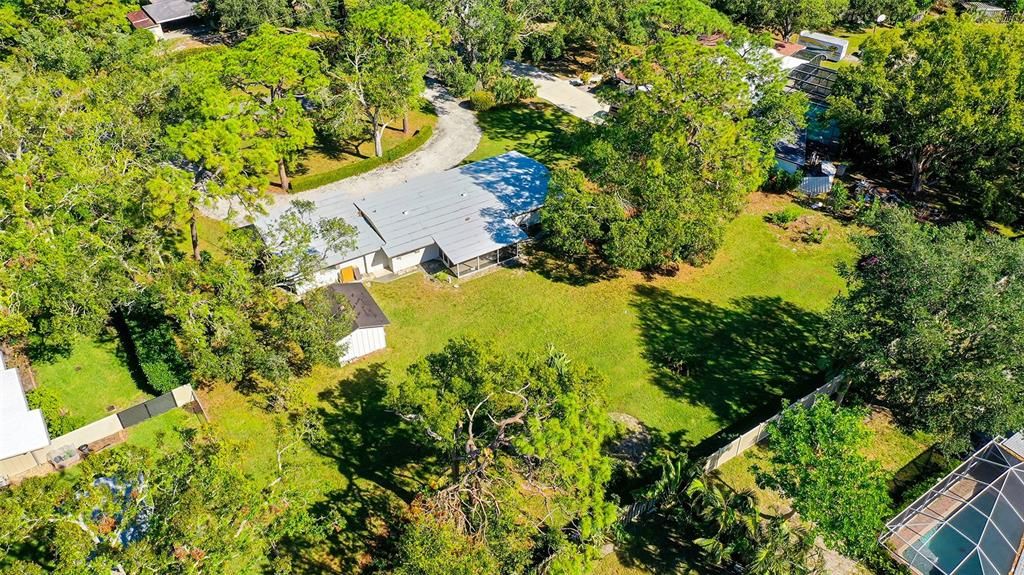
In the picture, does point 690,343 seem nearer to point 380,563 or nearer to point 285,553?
point 380,563

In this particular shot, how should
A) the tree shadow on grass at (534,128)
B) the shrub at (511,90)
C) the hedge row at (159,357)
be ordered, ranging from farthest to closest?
1. the shrub at (511,90)
2. the tree shadow on grass at (534,128)
3. the hedge row at (159,357)

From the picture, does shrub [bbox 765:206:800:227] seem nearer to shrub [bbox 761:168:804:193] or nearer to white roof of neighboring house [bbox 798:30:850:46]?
shrub [bbox 761:168:804:193]

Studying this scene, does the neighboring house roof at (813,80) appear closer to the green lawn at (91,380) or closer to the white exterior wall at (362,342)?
the white exterior wall at (362,342)

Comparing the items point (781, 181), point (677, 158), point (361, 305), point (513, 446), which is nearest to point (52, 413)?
point (361, 305)

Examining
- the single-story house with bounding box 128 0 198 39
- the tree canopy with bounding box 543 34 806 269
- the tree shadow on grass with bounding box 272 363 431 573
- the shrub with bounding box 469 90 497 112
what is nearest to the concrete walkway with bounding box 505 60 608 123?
the shrub with bounding box 469 90 497 112

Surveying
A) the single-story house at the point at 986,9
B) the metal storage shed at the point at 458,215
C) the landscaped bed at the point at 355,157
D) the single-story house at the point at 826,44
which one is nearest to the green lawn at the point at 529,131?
the landscaped bed at the point at 355,157

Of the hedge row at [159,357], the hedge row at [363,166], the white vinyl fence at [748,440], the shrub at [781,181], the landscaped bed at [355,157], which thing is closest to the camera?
the white vinyl fence at [748,440]

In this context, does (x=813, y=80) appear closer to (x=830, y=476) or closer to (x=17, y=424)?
(x=830, y=476)
